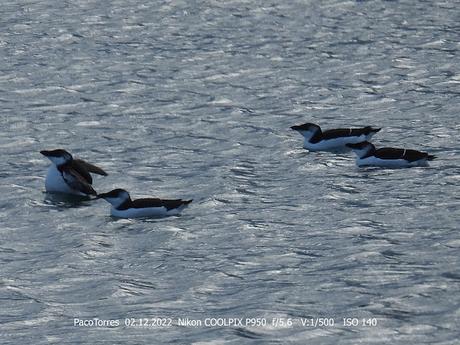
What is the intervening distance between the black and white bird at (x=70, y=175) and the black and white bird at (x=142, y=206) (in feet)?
5.73

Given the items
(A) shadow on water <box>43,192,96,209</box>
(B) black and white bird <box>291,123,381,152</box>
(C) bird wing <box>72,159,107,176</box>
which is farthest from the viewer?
(B) black and white bird <box>291,123,381,152</box>

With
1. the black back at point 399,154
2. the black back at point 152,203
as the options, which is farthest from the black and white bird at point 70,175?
Result: the black back at point 399,154

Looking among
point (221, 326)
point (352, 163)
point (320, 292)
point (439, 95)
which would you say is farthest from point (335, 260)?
point (439, 95)

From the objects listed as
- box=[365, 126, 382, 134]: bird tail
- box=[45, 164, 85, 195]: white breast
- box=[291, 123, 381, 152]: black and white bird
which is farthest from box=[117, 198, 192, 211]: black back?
box=[365, 126, 382, 134]: bird tail

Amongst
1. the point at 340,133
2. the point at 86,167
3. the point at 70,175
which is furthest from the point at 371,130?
the point at 70,175

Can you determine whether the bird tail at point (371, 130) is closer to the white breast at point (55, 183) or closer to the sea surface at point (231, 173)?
the sea surface at point (231, 173)

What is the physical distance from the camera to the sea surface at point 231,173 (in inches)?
669

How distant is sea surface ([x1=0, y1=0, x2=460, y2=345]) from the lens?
17.0 m

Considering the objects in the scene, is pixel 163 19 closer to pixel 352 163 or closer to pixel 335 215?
pixel 352 163

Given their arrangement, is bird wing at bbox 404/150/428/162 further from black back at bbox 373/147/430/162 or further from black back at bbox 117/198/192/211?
black back at bbox 117/198/192/211

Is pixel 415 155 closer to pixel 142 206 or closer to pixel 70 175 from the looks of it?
pixel 142 206

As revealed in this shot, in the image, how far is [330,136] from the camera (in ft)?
86.9

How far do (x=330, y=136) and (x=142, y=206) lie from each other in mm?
6015

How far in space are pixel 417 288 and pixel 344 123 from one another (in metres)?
11.6
